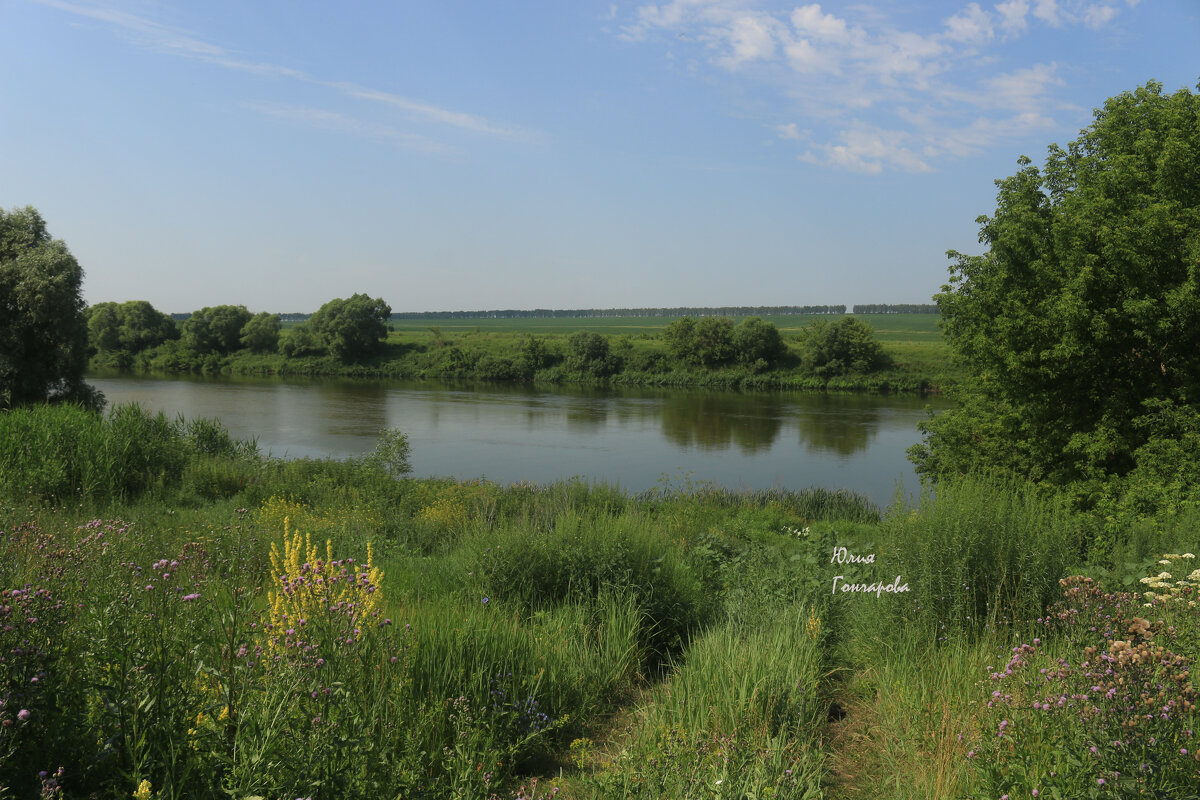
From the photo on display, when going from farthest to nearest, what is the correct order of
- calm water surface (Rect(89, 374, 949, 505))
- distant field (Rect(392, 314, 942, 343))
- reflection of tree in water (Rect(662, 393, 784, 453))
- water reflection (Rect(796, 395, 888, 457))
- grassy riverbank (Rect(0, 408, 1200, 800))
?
distant field (Rect(392, 314, 942, 343))
reflection of tree in water (Rect(662, 393, 784, 453))
water reflection (Rect(796, 395, 888, 457))
calm water surface (Rect(89, 374, 949, 505))
grassy riverbank (Rect(0, 408, 1200, 800))

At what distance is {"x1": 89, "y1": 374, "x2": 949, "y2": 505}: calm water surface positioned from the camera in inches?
979

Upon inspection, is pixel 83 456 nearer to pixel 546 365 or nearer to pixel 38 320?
pixel 38 320

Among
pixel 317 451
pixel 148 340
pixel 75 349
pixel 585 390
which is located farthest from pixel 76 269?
pixel 148 340

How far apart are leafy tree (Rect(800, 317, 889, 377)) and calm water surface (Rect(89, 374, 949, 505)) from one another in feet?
20.0

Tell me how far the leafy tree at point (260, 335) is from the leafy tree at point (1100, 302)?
2606 inches

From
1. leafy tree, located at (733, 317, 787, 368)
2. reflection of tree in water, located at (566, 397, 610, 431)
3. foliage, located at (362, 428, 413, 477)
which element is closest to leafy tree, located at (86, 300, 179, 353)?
reflection of tree in water, located at (566, 397, 610, 431)

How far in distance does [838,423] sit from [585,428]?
13.3 meters

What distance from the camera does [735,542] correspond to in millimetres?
9656

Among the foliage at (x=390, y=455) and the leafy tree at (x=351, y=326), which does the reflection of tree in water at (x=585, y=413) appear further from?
the leafy tree at (x=351, y=326)

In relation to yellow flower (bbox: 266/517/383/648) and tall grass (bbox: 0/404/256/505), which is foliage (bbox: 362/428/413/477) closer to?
tall grass (bbox: 0/404/256/505)

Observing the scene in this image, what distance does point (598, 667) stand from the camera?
4.34 m

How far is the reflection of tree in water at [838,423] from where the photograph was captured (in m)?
31.0

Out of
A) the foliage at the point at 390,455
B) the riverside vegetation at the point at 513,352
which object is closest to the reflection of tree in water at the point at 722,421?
the riverside vegetation at the point at 513,352

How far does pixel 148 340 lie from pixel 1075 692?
77.1 meters
